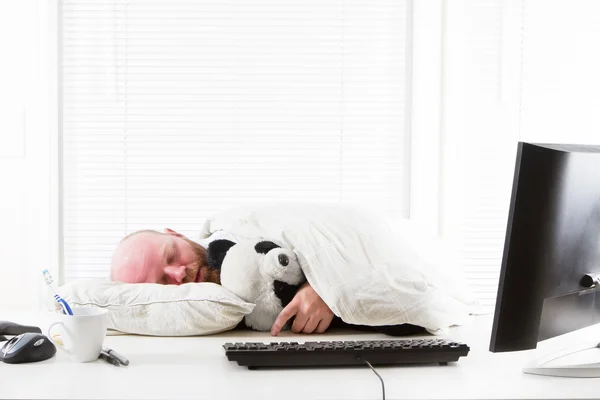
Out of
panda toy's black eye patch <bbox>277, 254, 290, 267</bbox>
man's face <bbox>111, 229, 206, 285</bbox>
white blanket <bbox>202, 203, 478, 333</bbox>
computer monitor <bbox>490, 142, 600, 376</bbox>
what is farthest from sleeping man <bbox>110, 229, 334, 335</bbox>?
computer monitor <bbox>490, 142, 600, 376</bbox>

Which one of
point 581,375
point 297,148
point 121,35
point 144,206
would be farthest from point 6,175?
point 581,375

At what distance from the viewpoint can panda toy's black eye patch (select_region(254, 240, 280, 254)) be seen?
57.2 inches

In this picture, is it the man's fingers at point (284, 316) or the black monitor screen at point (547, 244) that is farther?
the man's fingers at point (284, 316)

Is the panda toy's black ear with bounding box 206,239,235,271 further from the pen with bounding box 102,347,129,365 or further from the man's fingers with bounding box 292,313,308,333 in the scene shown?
the pen with bounding box 102,347,129,365

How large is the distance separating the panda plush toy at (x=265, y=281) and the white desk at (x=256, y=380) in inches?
8.1

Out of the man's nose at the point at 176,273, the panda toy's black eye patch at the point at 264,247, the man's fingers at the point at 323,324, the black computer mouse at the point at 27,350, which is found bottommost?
the man's fingers at the point at 323,324

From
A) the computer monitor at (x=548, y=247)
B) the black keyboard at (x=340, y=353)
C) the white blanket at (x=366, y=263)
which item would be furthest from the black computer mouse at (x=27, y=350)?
the computer monitor at (x=548, y=247)

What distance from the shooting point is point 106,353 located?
1.14 metres

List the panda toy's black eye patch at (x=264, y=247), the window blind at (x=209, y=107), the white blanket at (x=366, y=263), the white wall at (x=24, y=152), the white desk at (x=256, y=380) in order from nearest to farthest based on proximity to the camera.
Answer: the white desk at (x=256, y=380)
the white blanket at (x=366, y=263)
the panda toy's black eye patch at (x=264, y=247)
the white wall at (x=24, y=152)
the window blind at (x=209, y=107)

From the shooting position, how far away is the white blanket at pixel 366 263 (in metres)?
1.32

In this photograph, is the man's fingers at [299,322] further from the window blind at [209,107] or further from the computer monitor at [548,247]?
the window blind at [209,107]

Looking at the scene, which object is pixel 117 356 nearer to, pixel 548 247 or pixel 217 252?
pixel 217 252

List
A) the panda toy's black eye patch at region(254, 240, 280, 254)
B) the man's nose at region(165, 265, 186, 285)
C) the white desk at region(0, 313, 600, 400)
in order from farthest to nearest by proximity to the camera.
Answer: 1. the man's nose at region(165, 265, 186, 285)
2. the panda toy's black eye patch at region(254, 240, 280, 254)
3. the white desk at region(0, 313, 600, 400)

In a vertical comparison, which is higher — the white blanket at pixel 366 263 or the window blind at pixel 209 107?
the window blind at pixel 209 107
